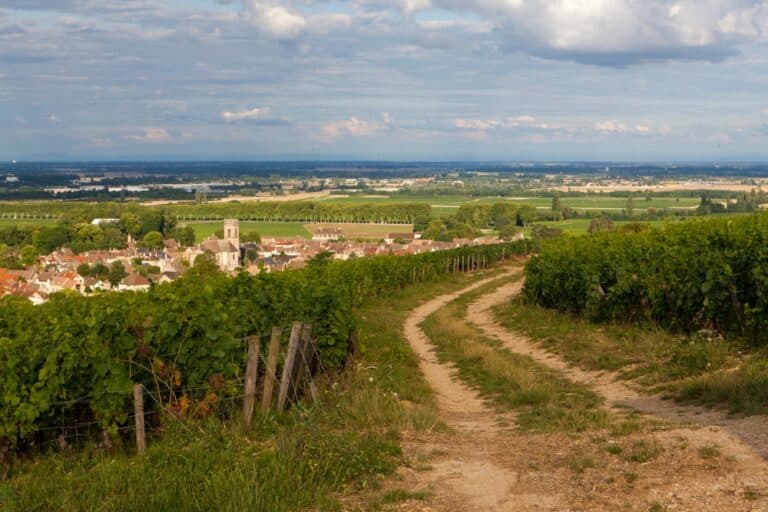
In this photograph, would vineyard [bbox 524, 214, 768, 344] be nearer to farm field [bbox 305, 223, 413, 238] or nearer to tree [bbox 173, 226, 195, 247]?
tree [bbox 173, 226, 195, 247]

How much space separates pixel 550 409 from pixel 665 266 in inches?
279

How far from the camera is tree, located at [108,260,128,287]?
6139cm

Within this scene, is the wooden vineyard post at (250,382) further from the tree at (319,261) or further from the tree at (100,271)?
the tree at (100,271)

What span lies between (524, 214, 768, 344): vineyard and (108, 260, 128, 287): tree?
46673 mm

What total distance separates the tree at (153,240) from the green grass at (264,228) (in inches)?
291

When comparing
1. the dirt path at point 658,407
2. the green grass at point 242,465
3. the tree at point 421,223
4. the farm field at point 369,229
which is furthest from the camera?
the farm field at point 369,229

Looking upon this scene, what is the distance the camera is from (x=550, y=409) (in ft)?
33.4

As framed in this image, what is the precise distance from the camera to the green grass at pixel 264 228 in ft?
429

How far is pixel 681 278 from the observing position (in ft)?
50.6

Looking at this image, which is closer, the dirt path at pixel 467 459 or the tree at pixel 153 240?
the dirt path at pixel 467 459

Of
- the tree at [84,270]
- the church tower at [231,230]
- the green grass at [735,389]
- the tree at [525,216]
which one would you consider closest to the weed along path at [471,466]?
the green grass at [735,389]

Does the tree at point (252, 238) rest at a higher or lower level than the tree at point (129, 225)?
lower

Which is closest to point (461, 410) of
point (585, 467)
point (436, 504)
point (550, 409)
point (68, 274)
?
point (550, 409)

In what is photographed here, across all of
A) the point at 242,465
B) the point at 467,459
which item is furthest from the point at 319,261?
the point at 242,465
